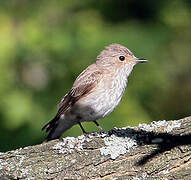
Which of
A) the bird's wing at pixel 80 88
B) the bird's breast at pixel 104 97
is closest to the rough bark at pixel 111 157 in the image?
the bird's breast at pixel 104 97

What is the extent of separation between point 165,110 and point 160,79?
72cm

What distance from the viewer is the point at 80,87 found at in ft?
19.1

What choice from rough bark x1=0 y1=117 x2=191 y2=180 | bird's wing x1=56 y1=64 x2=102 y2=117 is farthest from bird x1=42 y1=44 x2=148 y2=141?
rough bark x1=0 y1=117 x2=191 y2=180

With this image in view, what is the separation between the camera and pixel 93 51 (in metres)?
6.23

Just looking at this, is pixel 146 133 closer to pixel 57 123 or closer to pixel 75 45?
pixel 57 123

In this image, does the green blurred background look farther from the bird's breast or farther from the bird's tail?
the bird's breast

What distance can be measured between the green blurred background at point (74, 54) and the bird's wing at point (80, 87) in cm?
25

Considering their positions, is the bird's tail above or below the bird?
below

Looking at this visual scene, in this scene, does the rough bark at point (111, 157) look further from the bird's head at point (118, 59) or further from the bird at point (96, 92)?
the bird's head at point (118, 59)

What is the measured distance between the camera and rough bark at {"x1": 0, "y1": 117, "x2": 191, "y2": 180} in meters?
3.92

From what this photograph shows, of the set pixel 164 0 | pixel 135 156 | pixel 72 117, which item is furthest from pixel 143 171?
pixel 164 0

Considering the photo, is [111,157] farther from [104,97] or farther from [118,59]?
[118,59]

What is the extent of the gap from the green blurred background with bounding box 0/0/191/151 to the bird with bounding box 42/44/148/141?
0.14 metres

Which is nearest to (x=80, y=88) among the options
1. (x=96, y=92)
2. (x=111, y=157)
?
(x=96, y=92)
